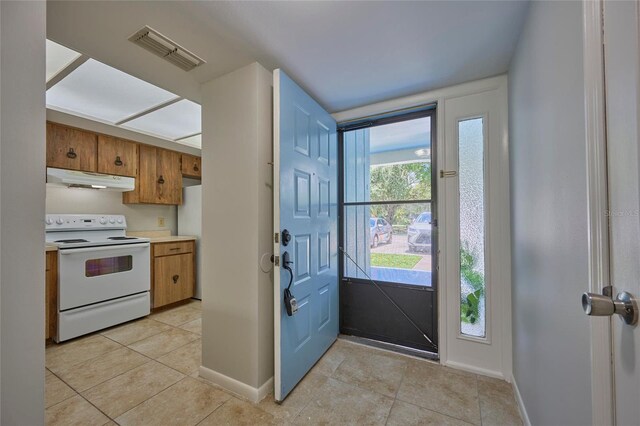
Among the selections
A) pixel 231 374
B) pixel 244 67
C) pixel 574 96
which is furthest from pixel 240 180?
pixel 574 96

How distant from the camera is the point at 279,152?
1536 millimetres

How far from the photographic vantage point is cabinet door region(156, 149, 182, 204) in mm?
3453

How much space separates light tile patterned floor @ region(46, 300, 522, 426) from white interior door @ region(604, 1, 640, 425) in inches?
45.7

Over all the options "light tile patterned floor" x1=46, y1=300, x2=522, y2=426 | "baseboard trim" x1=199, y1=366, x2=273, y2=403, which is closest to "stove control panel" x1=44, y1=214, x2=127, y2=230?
"light tile patterned floor" x1=46, y1=300, x2=522, y2=426

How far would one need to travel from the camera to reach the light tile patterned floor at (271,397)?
4.74 ft

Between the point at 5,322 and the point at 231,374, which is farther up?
the point at 5,322

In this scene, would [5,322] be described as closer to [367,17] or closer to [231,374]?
[231,374]

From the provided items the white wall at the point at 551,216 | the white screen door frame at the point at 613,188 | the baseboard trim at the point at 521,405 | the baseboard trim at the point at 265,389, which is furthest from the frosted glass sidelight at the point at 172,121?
the baseboard trim at the point at 521,405

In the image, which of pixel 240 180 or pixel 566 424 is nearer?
pixel 566 424

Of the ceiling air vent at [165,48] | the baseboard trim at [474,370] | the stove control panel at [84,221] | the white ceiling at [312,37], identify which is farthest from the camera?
the stove control panel at [84,221]

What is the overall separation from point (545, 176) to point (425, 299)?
1.38m

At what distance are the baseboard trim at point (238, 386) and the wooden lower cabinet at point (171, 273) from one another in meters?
1.76

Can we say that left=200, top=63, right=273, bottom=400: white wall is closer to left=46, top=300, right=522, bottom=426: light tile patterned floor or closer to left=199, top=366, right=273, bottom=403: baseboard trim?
left=199, top=366, right=273, bottom=403: baseboard trim

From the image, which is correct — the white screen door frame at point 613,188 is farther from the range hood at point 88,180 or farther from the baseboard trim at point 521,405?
the range hood at point 88,180
